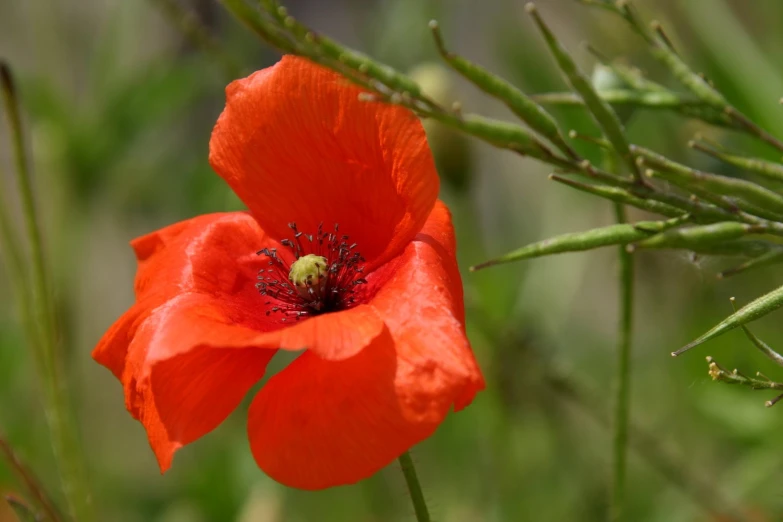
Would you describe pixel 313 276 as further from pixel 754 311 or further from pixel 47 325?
pixel 754 311

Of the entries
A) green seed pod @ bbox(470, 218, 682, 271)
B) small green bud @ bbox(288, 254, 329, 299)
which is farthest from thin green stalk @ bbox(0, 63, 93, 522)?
green seed pod @ bbox(470, 218, 682, 271)

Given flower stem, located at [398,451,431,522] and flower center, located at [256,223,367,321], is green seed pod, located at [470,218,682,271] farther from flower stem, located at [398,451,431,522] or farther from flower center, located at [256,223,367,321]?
flower center, located at [256,223,367,321]

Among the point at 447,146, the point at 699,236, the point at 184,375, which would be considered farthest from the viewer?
the point at 447,146

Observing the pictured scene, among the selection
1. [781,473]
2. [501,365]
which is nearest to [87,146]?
[501,365]

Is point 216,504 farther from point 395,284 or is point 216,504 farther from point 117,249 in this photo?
point 117,249

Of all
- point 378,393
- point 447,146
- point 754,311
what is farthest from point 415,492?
point 447,146
